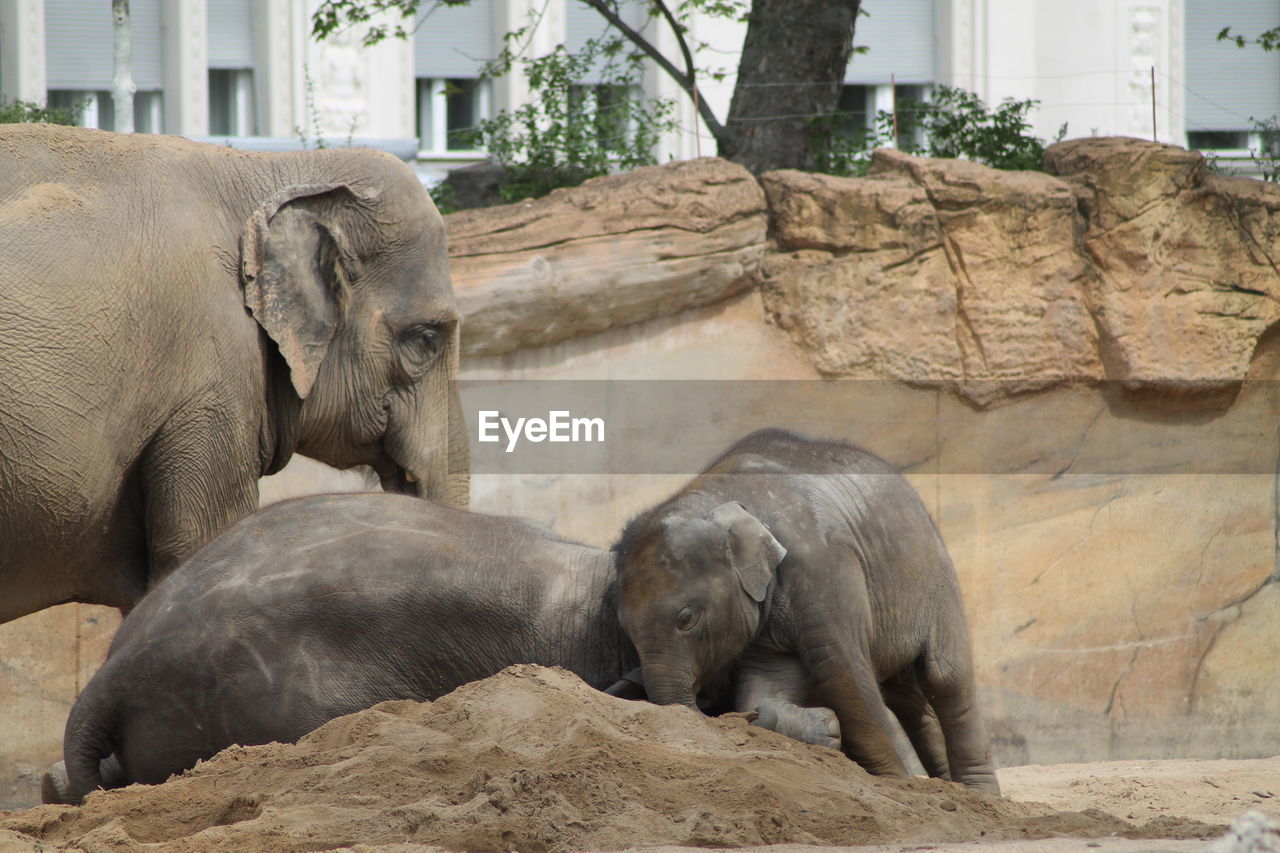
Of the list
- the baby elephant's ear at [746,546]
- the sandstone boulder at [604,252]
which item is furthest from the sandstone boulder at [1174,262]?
the baby elephant's ear at [746,546]

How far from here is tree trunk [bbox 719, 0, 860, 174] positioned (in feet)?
33.0

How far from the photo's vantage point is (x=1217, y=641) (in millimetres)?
8555

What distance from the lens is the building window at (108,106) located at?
1784cm

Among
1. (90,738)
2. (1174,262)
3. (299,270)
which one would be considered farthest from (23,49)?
(90,738)

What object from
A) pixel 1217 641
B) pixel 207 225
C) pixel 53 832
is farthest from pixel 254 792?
pixel 1217 641

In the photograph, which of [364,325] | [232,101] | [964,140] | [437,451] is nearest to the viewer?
[364,325]

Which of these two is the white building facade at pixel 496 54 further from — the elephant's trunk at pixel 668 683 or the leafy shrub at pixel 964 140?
the elephant's trunk at pixel 668 683

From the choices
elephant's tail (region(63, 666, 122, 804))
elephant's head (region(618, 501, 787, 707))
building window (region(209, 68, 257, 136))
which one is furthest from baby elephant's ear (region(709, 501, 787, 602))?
building window (region(209, 68, 257, 136))

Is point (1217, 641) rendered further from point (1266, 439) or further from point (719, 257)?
point (719, 257)

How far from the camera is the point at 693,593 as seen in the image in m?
4.27

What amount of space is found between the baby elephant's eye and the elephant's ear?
2.09m

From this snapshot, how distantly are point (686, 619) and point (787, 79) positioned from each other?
6412 millimetres

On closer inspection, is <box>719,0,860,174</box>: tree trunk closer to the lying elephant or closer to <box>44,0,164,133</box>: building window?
the lying elephant

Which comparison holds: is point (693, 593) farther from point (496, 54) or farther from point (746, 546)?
point (496, 54)
